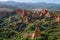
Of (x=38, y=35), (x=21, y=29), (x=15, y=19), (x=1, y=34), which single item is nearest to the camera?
(x=38, y=35)

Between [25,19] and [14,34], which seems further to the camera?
[25,19]

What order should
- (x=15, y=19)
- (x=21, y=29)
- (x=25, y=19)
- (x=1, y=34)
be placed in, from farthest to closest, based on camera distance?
(x=15, y=19)
(x=25, y=19)
(x=21, y=29)
(x=1, y=34)

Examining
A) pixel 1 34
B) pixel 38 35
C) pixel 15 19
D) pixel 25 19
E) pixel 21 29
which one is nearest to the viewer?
pixel 38 35

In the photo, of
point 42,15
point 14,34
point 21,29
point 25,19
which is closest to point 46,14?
point 42,15

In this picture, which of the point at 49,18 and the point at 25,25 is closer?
the point at 25,25

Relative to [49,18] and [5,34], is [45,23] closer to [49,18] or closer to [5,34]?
[49,18]

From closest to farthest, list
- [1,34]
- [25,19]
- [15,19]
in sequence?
1. [1,34]
2. [25,19]
3. [15,19]

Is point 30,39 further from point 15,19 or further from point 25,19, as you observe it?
point 15,19

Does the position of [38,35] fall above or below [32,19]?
above

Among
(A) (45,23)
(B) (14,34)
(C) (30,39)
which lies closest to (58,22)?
(A) (45,23)
